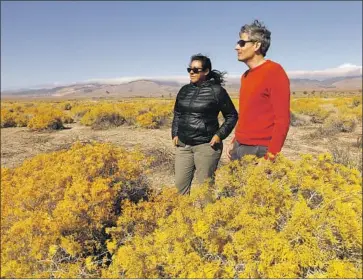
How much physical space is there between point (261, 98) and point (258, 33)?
505mm

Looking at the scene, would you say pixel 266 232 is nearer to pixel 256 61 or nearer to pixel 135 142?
pixel 256 61

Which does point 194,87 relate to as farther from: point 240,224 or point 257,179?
point 240,224

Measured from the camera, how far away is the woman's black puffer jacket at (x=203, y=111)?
3227 millimetres

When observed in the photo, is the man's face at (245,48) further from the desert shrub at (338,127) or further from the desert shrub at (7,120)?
the desert shrub at (7,120)

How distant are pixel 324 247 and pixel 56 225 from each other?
2.23 m

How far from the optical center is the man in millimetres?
2387

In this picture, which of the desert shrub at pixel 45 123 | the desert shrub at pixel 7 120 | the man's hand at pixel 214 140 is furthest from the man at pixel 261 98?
the desert shrub at pixel 7 120

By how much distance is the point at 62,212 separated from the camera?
9.96 ft

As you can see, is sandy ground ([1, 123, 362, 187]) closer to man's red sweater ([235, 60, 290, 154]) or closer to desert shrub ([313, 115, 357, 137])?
desert shrub ([313, 115, 357, 137])

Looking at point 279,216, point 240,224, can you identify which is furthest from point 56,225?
point 279,216

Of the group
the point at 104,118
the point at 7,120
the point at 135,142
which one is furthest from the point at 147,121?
the point at 7,120

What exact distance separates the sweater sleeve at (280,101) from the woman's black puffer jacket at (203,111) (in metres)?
0.89

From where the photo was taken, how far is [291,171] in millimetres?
2506

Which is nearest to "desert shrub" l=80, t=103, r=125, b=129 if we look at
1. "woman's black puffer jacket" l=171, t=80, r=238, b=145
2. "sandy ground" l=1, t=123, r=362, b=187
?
"sandy ground" l=1, t=123, r=362, b=187
